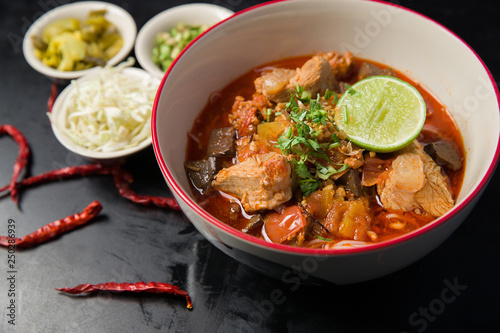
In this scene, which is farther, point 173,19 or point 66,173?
point 173,19

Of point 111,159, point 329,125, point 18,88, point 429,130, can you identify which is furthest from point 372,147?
point 18,88

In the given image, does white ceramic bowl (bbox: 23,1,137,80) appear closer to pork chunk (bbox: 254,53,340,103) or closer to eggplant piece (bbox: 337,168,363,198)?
pork chunk (bbox: 254,53,340,103)

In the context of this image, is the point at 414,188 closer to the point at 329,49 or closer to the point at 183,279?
the point at 329,49

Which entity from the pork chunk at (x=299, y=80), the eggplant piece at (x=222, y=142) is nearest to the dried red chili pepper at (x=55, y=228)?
the eggplant piece at (x=222, y=142)

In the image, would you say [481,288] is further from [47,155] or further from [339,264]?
[47,155]

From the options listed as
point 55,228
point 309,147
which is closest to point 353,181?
point 309,147

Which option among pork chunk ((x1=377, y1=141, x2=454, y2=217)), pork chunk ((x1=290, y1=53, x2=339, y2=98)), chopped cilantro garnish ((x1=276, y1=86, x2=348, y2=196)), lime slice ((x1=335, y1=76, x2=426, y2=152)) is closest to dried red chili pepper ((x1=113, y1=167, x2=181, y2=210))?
chopped cilantro garnish ((x1=276, y1=86, x2=348, y2=196))
